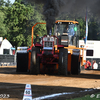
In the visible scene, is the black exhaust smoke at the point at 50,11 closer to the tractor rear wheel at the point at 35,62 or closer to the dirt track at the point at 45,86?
the tractor rear wheel at the point at 35,62

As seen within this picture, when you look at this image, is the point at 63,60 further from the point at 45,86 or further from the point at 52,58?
the point at 45,86

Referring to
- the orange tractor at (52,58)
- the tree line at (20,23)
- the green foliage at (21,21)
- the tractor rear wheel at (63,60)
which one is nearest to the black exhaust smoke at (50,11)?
the orange tractor at (52,58)

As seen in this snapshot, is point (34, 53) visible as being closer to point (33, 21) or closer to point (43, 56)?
point (43, 56)

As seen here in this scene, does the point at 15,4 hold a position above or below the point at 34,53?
above

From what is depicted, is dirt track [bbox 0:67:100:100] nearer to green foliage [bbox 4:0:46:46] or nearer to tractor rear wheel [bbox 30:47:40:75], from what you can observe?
tractor rear wheel [bbox 30:47:40:75]

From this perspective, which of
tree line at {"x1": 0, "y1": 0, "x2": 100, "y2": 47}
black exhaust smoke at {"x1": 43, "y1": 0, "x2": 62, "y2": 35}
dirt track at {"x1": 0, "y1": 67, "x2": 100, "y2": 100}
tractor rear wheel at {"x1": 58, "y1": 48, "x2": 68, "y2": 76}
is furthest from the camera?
tree line at {"x1": 0, "y1": 0, "x2": 100, "y2": 47}

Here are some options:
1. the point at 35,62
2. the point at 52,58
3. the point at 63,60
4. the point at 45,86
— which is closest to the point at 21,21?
the point at 52,58

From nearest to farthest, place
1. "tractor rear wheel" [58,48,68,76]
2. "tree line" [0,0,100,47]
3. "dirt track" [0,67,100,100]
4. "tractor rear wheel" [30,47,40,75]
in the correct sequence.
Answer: "dirt track" [0,67,100,100]
"tractor rear wheel" [58,48,68,76]
"tractor rear wheel" [30,47,40,75]
"tree line" [0,0,100,47]

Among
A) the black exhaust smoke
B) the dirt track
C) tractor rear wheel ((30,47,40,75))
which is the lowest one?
the dirt track

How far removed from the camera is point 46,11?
15.4 metres

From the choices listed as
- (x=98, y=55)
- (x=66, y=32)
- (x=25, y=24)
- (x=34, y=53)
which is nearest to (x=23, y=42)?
(x=25, y=24)

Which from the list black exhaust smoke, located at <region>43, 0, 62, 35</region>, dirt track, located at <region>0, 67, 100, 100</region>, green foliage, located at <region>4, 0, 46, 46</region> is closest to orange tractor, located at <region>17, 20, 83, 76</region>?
black exhaust smoke, located at <region>43, 0, 62, 35</region>

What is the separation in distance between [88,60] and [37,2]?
467 inches

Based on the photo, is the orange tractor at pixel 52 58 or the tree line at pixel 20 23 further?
the tree line at pixel 20 23
